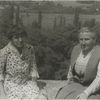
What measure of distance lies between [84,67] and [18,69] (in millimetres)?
684

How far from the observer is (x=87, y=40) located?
300cm

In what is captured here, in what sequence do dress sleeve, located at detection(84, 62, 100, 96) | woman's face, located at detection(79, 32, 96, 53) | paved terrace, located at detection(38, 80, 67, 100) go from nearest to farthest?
dress sleeve, located at detection(84, 62, 100, 96)
woman's face, located at detection(79, 32, 96, 53)
paved terrace, located at detection(38, 80, 67, 100)

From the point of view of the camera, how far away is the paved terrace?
11.4 ft

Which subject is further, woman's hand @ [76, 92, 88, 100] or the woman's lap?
the woman's lap

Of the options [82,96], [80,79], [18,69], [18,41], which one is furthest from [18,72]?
[82,96]

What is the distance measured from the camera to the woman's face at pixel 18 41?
318cm

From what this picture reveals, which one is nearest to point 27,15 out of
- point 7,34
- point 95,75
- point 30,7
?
point 30,7

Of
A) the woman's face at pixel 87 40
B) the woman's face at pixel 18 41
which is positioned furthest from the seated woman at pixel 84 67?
the woman's face at pixel 18 41

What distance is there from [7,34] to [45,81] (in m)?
0.75

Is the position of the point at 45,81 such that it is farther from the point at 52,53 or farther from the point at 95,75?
the point at 95,75

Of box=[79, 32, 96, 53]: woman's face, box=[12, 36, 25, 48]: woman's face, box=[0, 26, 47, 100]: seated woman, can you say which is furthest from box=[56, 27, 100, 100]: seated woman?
box=[12, 36, 25, 48]: woman's face

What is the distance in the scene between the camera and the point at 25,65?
328 cm

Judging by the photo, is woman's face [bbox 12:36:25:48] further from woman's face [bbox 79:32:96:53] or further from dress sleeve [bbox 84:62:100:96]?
dress sleeve [bbox 84:62:100:96]

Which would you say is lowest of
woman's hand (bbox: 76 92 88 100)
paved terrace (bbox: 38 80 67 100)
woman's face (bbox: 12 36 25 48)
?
paved terrace (bbox: 38 80 67 100)
